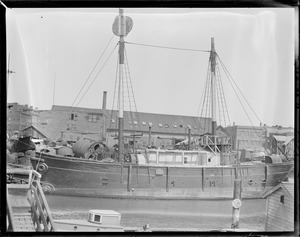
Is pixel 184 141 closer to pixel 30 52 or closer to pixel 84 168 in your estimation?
pixel 84 168

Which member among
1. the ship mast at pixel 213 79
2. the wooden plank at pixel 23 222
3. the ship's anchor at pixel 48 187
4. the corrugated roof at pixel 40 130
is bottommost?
the wooden plank at pixel 23 222

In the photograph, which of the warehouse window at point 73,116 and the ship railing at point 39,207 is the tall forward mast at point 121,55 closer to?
the warehouse window at point 73,116

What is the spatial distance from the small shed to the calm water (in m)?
0.05

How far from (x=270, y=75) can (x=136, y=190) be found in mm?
897

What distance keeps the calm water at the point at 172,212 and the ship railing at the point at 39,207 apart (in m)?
0.03

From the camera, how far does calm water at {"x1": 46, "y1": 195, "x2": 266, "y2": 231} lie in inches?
75.9

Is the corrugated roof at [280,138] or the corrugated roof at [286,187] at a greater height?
the corrugated roof at [280,138]

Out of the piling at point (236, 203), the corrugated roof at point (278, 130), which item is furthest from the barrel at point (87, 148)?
the corrugated roof at point (278, 130)

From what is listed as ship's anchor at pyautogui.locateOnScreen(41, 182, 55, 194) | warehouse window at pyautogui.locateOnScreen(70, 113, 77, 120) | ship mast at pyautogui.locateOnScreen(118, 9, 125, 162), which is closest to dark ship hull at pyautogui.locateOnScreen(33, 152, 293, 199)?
ship's anchor at pyautogui.locateOnScreen(41, 182, 55, 194)

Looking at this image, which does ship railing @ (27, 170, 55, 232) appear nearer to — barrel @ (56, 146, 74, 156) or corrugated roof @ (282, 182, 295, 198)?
barrel @ (56, 146, 74, 156)

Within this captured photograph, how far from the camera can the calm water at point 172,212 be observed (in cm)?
193

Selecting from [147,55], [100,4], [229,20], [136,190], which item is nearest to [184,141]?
[136,190]

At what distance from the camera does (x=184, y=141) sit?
1938 millimetres

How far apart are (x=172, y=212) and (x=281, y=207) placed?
549 millimetres
